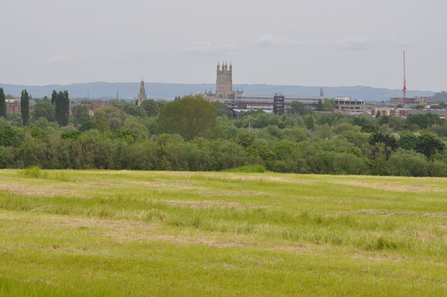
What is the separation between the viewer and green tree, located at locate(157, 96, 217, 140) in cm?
11438

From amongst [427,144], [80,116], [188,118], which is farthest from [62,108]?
[427,144]

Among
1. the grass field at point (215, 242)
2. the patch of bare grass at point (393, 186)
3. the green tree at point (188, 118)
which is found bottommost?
the patch of bare grass at point (393, 186)

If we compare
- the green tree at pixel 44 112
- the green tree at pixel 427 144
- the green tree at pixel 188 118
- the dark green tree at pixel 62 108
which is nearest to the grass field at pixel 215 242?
the green tree at pixel 427 144

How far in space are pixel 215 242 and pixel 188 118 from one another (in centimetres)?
9933

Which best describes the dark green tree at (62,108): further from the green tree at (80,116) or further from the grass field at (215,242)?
the grass field at (215,242)

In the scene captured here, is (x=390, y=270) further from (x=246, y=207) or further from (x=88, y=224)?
(x=246, y=207)

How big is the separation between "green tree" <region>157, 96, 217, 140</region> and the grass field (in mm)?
82481

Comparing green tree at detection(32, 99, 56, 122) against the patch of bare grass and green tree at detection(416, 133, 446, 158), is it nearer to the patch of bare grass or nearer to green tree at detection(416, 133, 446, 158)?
green tree at detection(416, 133, 446, 158)

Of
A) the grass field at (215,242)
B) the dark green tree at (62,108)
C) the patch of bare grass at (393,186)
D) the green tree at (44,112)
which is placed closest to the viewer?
the grass field at (215,242)

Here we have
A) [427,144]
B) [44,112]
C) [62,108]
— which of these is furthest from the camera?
[44,112]

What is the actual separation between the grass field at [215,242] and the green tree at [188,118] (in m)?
82.5

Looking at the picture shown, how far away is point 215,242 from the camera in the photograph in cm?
1633

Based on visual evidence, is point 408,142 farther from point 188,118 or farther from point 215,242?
point 215,242

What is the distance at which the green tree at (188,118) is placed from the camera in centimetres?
11438
